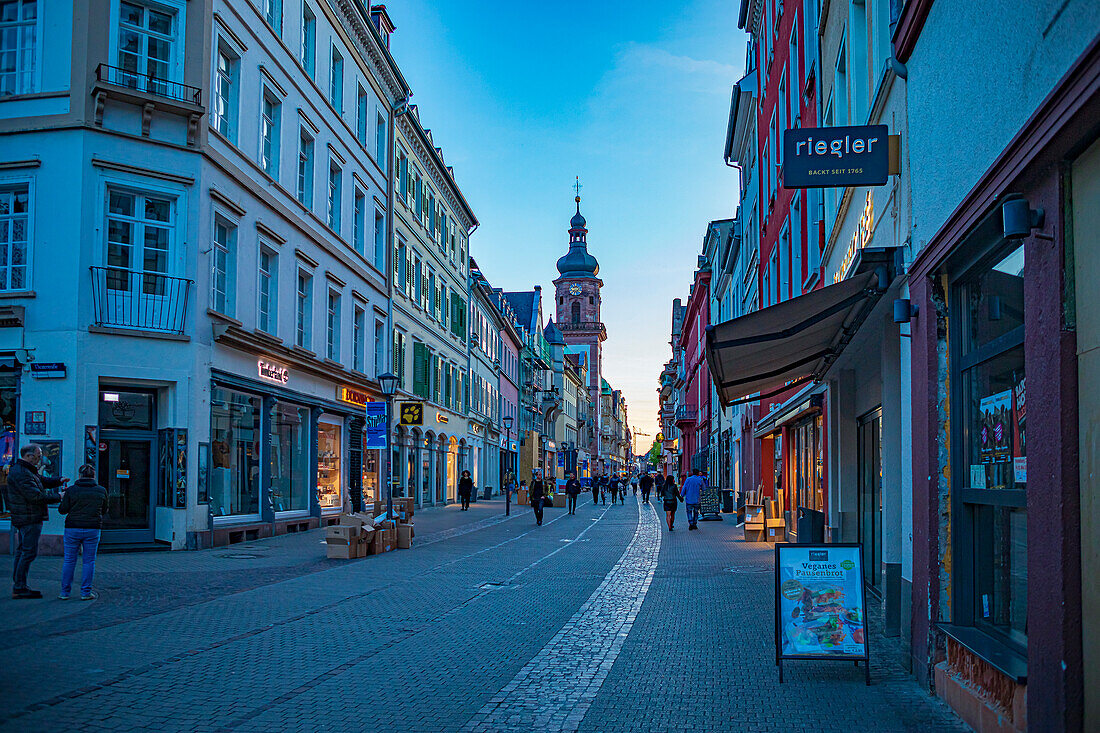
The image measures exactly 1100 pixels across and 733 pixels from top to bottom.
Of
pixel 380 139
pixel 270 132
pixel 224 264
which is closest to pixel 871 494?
pixel 224 264

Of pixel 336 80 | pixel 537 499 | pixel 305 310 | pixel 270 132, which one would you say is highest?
pixel 336 80

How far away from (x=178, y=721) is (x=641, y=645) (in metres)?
4.43

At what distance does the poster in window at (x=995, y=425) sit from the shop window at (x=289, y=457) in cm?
1931

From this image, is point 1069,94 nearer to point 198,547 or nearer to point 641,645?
point 641,645

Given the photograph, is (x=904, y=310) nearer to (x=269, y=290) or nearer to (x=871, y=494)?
(x=871, y=494)

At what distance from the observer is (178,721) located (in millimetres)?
6426

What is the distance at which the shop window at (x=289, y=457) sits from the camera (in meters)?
24.0

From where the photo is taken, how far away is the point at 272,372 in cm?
2338

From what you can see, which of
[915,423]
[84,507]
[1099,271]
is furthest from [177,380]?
[1099,271]

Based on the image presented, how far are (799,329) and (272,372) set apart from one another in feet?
53.0

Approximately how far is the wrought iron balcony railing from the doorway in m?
5.59

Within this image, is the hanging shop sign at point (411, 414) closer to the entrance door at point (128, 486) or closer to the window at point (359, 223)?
the window at point (359, 223)

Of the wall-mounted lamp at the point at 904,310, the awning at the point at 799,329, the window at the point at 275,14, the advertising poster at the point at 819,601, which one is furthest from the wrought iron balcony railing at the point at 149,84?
the advertising poster at the point at 819,601

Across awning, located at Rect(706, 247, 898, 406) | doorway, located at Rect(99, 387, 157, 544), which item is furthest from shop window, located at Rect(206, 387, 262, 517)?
awning, located at Rect(706, 247, 898, 406)
